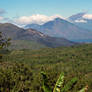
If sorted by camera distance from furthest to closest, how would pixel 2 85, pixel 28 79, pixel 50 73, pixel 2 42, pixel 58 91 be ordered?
1. pixel 28 79
2. pixel 50 73
3. pixel 2 85
4. pixel 2 42
5. pixel 58 91

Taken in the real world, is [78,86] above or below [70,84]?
below

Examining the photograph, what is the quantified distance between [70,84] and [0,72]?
3615 cm

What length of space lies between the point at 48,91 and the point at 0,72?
3509 cm

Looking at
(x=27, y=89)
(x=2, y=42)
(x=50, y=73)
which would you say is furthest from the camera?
(x=27, y=89)

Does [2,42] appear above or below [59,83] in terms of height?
above

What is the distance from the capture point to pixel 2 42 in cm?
2384

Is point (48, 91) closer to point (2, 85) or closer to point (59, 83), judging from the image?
point (59, 83)

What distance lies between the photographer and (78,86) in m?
72.0

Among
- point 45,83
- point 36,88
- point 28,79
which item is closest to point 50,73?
point 36,88

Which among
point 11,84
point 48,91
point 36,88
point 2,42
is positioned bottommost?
point 36,88

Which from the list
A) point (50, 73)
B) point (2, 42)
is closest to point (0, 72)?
point (50, 73)

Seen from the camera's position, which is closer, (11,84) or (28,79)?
(11,84)

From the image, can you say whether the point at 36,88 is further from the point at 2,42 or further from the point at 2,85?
the point at 2,42

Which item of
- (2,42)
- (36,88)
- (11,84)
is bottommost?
(36,88)
